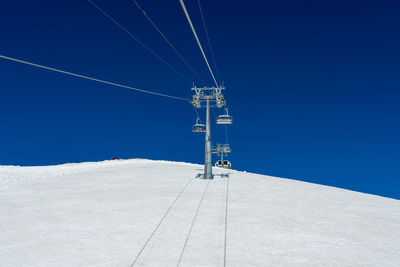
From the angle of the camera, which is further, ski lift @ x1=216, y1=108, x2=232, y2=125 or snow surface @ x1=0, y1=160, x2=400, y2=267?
ski lift @ x1=216, y1=108, x2=232, y2=125

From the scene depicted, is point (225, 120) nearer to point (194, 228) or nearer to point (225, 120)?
point (225, 120)

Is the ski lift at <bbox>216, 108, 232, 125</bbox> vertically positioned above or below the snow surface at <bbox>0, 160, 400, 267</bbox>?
above

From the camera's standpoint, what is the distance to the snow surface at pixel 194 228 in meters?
6.75

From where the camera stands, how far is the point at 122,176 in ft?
66.5

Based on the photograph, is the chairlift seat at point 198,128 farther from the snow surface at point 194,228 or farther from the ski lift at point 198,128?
the snow surface at point 194,228

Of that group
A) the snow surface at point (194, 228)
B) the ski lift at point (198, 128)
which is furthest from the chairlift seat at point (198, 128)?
the snow surface at point (194, 228)

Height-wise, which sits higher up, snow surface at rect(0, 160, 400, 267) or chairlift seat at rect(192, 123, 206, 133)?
chairlift seat at rect(192, 123, 206, 133)

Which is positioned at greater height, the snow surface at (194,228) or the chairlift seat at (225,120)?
the chairlift seat at (225,120)

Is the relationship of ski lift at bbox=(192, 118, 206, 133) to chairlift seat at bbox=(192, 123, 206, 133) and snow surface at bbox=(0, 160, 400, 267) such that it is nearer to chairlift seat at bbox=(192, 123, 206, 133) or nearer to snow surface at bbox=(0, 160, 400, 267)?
chairlift seat at bbox=(192, 123, 206, 133)

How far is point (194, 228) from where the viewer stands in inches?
348

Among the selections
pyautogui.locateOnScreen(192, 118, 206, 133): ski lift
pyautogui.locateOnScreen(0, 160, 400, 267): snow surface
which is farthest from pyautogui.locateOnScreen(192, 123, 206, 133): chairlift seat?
pyautogui.locateOnScreen(0, 160, 400, 267): snow surface

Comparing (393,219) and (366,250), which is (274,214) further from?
(393,219)

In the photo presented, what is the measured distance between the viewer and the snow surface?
675 centimetres

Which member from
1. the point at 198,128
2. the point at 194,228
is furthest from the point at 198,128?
the point at 194,228
